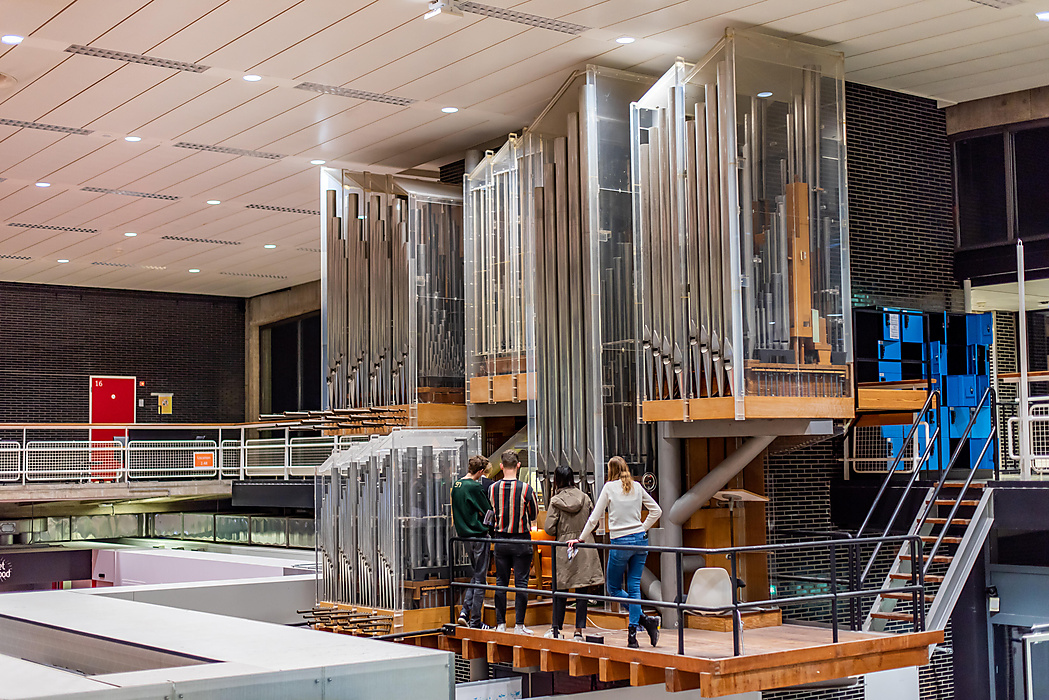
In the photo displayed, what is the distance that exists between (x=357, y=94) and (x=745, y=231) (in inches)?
160

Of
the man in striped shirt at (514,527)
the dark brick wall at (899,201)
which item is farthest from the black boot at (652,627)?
the dark brick wall at (899,201)

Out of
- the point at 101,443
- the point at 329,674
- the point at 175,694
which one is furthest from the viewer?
the point at 101,443

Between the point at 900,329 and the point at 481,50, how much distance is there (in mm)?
4657

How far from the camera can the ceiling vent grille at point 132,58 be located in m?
9.45

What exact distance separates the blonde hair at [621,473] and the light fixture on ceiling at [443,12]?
11.5 feet

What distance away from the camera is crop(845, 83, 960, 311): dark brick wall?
35.4 feet

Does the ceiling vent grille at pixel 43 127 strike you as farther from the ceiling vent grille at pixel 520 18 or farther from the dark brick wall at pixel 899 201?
the dark brick wall at pixel 899 201

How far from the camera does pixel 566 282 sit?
10289mm

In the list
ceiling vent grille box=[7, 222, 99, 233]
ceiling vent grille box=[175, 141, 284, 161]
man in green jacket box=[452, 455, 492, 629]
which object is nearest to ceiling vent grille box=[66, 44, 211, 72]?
ceiling vent grille box=[175, 141, 284, 161]

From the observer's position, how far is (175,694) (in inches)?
175

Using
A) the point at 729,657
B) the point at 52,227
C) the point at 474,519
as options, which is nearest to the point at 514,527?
the point at 474,519

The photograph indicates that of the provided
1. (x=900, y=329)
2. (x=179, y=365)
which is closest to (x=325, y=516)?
(x=900, y=329)

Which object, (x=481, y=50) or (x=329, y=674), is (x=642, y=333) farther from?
(x=329, y=674)

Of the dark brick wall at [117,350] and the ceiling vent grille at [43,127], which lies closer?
the ceiling vent grille at [43,127]
